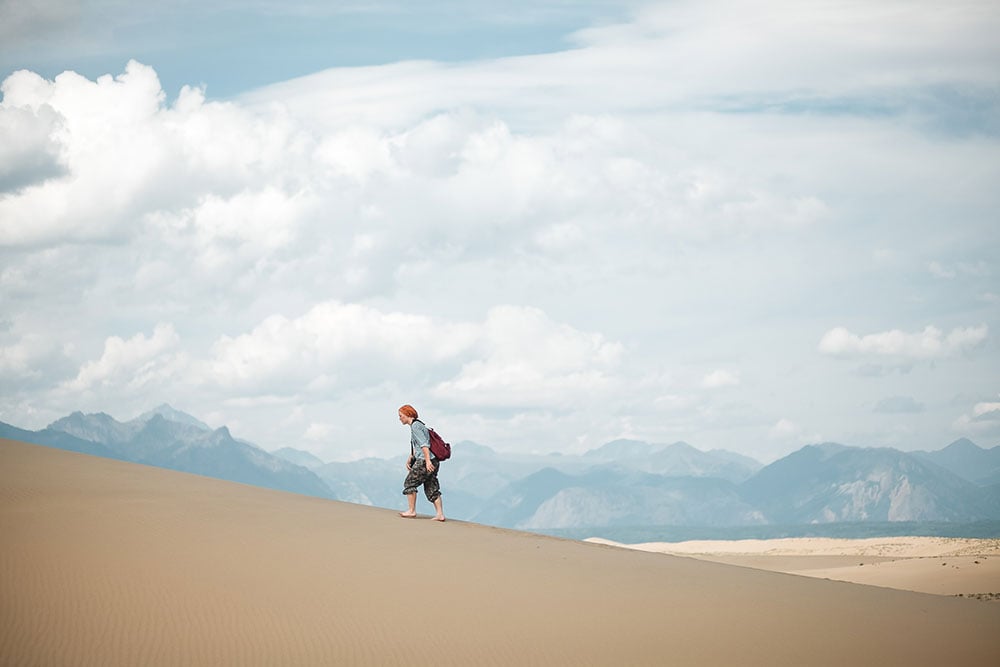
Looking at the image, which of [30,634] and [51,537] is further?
[51,537]

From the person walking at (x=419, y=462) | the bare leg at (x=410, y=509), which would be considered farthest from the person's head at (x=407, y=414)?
the bare leg at (x=410, y=509)

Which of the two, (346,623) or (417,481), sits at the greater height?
(417,481)

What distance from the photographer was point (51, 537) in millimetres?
11266

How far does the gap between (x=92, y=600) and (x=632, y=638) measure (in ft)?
15.9

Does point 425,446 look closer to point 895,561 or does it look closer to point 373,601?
point 373,601

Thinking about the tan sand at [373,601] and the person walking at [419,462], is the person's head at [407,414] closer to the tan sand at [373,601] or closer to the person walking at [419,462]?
the person walking at [419,462]

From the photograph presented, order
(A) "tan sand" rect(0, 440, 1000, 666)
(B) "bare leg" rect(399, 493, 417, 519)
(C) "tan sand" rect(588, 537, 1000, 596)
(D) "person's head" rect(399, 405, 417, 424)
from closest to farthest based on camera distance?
(A) "tan sand" rect(0, 440, 1000, 666) → (D) "person's head" rect(399, 405, 417, 424) → (B) "bare leg" rect(399, 493, 417, 519) → (C) "tan sand" rect(588, 537, 1000, 596)

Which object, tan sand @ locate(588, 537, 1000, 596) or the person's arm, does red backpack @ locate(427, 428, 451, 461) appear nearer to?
the person's arm

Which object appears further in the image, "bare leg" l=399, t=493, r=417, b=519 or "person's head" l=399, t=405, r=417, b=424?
"bare leg" l=399, t=493, r=417, b=519

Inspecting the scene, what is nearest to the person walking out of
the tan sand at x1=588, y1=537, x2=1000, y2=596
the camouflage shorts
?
the camouflage shorts

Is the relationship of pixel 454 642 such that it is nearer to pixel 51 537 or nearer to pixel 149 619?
pixel 149 619

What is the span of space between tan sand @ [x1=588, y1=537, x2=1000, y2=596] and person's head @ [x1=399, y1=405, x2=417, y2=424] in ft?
36.3

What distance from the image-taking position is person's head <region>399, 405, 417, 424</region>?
1562 centimetres

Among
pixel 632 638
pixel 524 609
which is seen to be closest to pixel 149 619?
pixel 524 609
